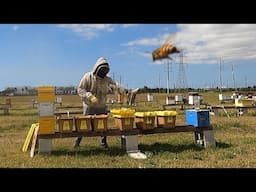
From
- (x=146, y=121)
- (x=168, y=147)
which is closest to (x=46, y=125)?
(x=146, y=121)

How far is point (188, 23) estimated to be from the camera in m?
2.58

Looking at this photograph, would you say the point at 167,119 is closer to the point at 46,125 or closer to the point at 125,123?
the point at 125,123

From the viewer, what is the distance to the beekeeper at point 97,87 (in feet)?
27.3

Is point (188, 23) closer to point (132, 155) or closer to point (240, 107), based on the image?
point (132, 155)

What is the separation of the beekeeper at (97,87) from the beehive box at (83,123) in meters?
0.58

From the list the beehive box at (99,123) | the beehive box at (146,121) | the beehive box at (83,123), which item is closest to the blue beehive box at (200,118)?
the beehive box at (146,121)

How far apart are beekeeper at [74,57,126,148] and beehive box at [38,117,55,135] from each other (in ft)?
3.13

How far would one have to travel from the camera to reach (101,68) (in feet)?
27.2

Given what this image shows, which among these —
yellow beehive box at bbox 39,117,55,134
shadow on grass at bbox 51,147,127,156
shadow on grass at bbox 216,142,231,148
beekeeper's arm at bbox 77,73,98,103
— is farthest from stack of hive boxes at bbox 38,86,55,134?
shadow on grass at bbox 216,142,231,148

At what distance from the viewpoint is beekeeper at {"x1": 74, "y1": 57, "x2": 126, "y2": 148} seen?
8.33 m

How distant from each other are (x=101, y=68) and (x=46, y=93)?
→ 4.28ft
